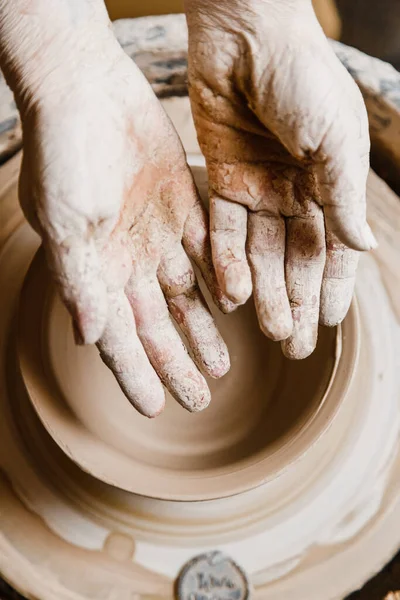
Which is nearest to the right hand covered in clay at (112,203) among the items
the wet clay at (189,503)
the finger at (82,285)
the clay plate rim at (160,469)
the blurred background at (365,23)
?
the finger at (82,285)

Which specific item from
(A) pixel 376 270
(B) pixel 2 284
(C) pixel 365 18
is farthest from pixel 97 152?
(C) pixel 365 18

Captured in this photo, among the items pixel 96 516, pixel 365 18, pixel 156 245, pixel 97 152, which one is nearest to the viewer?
pixel 97 152

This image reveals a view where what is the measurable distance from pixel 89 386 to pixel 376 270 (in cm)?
73

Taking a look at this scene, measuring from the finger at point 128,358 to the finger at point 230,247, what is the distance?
0.61 ft

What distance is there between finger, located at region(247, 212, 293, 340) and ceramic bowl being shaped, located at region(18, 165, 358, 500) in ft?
0.51

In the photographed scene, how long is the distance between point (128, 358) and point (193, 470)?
26 centimetres

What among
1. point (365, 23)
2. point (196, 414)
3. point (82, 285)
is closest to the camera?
point (82, 285)

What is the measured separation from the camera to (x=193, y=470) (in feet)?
3.71

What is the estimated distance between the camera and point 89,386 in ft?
4.42

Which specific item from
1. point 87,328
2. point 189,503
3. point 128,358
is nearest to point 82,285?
point 87,328

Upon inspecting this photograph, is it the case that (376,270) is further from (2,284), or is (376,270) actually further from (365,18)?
(365,18)

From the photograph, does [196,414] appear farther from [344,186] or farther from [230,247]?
[344,186]

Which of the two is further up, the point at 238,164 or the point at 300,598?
the point at 238,164

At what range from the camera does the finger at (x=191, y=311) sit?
3.85 ft
